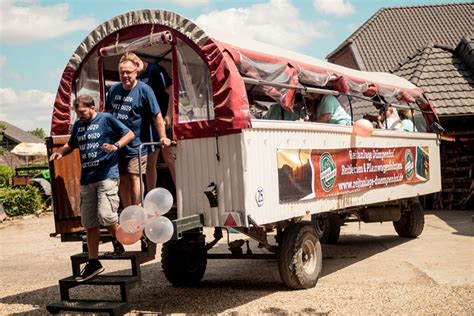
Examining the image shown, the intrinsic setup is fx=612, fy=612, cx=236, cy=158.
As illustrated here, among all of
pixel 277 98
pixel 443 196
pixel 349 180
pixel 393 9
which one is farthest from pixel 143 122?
pixel 393 9

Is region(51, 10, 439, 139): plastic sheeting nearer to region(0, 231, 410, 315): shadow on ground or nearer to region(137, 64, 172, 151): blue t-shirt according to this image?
region(137, 64, 172, 151): blue t-shirt

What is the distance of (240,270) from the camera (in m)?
9.27

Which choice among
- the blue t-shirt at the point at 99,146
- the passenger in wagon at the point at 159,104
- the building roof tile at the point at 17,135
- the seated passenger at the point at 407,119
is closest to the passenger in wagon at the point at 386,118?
the seated passenger at the point at 407,119

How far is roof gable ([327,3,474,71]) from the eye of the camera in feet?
94.8

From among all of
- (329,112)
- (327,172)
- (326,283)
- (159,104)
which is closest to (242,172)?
(159,104)

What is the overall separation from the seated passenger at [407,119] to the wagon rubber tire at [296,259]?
14.6 ft

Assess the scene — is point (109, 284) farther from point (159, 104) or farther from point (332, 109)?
point (332, 109)

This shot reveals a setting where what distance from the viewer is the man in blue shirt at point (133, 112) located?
21.6 ft

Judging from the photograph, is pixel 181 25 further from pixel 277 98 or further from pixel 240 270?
pixel 240 270

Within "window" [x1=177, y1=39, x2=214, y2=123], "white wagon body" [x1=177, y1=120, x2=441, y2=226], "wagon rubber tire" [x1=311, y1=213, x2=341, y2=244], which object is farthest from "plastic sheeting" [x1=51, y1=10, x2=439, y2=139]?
"wagon rubber tire" [x1=311, y1=213, x2=341, y2=244]

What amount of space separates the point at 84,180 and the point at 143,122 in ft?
3.08

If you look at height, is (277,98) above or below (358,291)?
above

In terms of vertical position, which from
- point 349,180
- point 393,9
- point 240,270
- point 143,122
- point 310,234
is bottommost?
point 240,270

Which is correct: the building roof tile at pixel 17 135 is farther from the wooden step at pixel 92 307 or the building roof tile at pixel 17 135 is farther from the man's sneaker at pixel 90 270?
the wooden step at pixel 92 307
